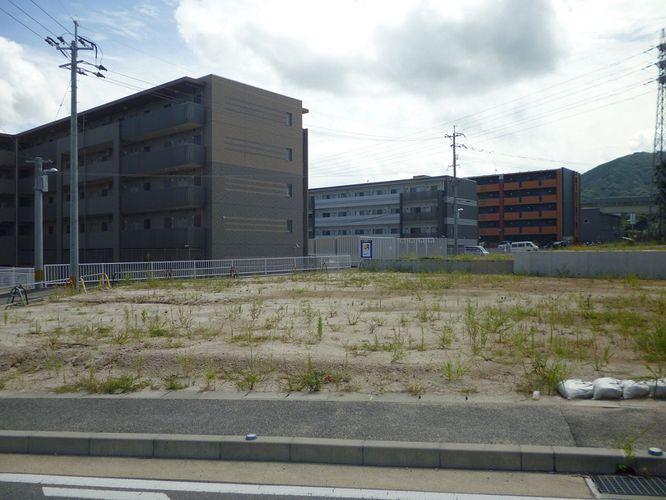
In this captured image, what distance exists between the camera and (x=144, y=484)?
15.4 feet

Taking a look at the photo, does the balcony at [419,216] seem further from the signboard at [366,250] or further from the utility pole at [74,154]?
the utility pole at [74,154]

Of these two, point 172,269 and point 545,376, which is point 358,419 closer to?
point 545,376

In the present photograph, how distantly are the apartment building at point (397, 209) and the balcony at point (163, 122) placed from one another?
126 ft

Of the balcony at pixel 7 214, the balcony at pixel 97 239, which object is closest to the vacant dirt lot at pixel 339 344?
the balcony at pixel 97 239

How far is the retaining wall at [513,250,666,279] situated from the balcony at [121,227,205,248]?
806 inches

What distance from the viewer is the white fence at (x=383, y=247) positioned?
42781 millimetres

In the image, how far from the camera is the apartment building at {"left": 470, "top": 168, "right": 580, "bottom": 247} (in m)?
76.1

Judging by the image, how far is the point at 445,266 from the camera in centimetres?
3228

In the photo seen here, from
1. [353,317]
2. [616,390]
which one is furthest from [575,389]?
[353,317]

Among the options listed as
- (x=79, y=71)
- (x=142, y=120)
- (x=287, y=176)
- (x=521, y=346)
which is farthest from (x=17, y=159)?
(x=521, y=346)

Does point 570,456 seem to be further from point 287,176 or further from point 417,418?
point 287,176

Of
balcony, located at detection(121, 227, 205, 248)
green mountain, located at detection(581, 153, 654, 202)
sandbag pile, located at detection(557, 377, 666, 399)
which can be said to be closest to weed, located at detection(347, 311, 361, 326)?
sandbag pile, located at detection(557, 377, 666, 399)

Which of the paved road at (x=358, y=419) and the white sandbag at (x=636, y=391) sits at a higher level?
the white sandbag at (x=636, y=391)

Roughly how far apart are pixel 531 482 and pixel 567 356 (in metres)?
4.23
